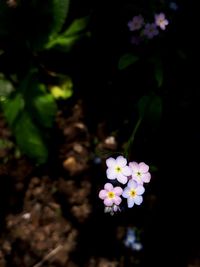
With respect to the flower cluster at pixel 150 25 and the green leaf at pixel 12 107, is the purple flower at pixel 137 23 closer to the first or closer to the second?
the flower cluster at pixel 150 25

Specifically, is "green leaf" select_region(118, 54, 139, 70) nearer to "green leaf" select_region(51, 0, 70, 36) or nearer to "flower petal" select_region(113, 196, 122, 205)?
"green leaf" select_region(51, 0, 70, 36)

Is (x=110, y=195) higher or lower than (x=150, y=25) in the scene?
lower

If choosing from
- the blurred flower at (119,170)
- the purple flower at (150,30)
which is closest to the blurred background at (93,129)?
the purple flower at (150,30)

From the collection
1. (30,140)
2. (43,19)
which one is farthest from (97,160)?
(43,19)

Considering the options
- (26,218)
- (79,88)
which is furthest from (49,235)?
(79,88)

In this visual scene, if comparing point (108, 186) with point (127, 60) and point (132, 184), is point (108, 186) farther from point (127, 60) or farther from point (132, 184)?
point (127, 60)
